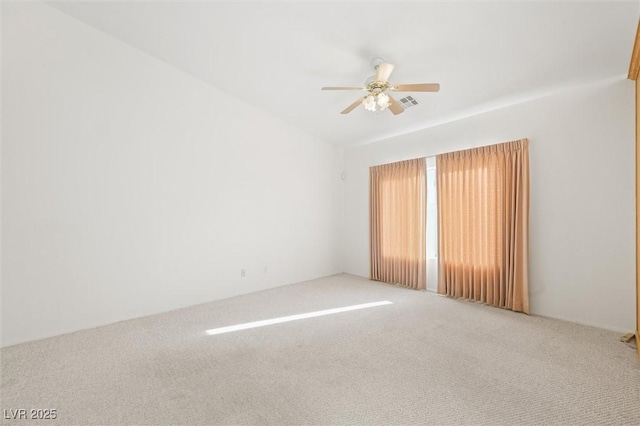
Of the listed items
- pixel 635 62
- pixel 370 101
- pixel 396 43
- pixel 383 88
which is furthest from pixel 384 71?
pixel 635 62

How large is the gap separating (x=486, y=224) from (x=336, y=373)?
9.54 ft

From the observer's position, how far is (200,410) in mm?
1856

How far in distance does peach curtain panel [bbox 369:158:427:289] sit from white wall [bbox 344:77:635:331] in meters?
1.35

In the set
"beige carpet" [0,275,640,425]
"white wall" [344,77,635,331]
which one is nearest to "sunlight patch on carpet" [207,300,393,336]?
"beige carpet" [0,275,640,425]

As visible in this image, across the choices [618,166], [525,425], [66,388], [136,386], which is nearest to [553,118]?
[618,166]

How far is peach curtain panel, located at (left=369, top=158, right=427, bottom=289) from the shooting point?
4746mm

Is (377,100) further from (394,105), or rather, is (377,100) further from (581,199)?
(581,199)

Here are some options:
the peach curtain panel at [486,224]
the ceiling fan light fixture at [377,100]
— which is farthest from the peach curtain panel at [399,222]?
the ceiling fan light fixture at [377,100]

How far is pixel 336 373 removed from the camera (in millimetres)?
2268

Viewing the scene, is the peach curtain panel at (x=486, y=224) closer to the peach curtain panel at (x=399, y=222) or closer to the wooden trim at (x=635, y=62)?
the peach curtain panel at (x=399, y=222)

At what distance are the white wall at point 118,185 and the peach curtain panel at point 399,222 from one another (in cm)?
168

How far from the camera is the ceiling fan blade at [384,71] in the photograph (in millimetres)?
2646

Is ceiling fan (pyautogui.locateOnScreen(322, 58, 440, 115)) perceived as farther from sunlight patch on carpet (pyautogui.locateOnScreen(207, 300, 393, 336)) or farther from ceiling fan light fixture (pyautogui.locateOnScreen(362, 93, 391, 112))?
sunlight patch on carpet (pyautogui.locateOnScreen(207, 300, 393, 336))

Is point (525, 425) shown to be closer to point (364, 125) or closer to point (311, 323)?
point (311, 323)
